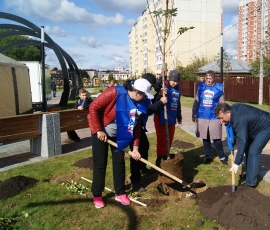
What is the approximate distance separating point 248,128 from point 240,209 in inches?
48.6

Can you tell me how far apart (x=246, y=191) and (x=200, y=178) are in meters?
1.20

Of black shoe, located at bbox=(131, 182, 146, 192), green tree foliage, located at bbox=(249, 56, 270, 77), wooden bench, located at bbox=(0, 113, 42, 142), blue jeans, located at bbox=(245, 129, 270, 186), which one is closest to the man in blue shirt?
blue jeans, located at bbox=(245, 129, 270, 186)

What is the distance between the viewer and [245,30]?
82750 mm

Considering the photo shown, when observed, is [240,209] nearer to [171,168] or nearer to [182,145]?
[171,168]

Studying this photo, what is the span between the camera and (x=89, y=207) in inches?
147

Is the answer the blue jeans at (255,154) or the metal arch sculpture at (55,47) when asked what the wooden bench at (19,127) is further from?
the metal arch sculpture at (55,47)

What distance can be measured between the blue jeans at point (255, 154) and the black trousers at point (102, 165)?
75.7 inches

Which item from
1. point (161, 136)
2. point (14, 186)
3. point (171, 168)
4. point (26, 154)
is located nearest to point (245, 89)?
point (161, 136)

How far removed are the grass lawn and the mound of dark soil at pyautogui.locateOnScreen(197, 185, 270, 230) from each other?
0.39 ft

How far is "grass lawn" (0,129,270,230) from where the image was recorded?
3299mm

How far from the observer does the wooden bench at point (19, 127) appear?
5.34 m

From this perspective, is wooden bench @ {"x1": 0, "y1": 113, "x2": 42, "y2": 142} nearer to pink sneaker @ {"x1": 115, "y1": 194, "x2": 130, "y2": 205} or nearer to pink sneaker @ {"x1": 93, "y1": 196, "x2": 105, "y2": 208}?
pink sneaker @ {"x1": 93, "y1": 196, "x2": 105, "y2": 208}

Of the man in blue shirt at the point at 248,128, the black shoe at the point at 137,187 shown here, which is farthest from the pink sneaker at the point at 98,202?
the man in blue shirt at the point at 248,128

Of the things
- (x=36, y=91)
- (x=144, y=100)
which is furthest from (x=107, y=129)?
(x=36, y=91)
